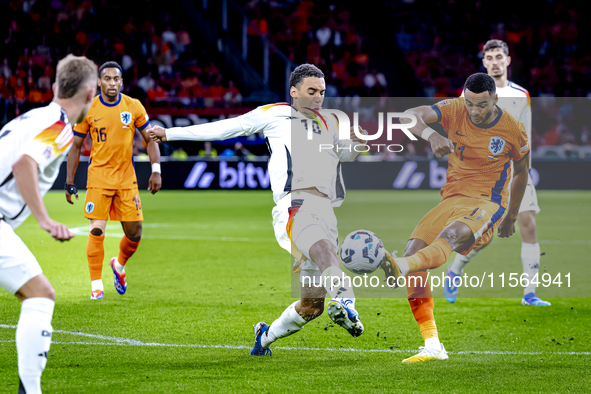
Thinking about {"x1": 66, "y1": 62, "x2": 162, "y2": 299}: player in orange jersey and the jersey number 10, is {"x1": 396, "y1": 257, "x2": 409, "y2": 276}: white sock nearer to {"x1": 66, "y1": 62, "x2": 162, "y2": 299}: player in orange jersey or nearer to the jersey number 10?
{"x1": 66, "y1": 62, "x2": 162, "y2": 299}: player in orange jersey

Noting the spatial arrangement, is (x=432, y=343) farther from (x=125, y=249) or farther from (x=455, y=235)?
(x=125, y=249)

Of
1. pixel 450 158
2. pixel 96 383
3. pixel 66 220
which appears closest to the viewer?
pixel 96 383

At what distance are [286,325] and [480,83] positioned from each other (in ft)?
7.20

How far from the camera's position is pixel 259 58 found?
2477 centimetres

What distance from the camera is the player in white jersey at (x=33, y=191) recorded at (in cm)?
358

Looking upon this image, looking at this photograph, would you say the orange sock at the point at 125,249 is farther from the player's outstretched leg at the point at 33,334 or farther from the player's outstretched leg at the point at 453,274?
the player's outstretched leg at the point at 33,334

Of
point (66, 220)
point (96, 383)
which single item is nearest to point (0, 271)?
point (96, 383)

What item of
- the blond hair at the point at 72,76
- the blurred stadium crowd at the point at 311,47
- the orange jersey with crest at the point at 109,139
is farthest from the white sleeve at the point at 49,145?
the blurred stadium crowd at the point at 311,47

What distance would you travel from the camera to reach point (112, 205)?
298 inches

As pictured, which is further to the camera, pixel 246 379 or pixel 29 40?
pixel 29 40

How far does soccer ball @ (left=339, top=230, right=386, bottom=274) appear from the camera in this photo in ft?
15.6

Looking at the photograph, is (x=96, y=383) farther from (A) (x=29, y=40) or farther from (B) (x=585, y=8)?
(B) (x=585, y=8)

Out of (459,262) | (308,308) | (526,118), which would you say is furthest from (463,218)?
(459,262)

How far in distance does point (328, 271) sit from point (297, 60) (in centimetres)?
2150
